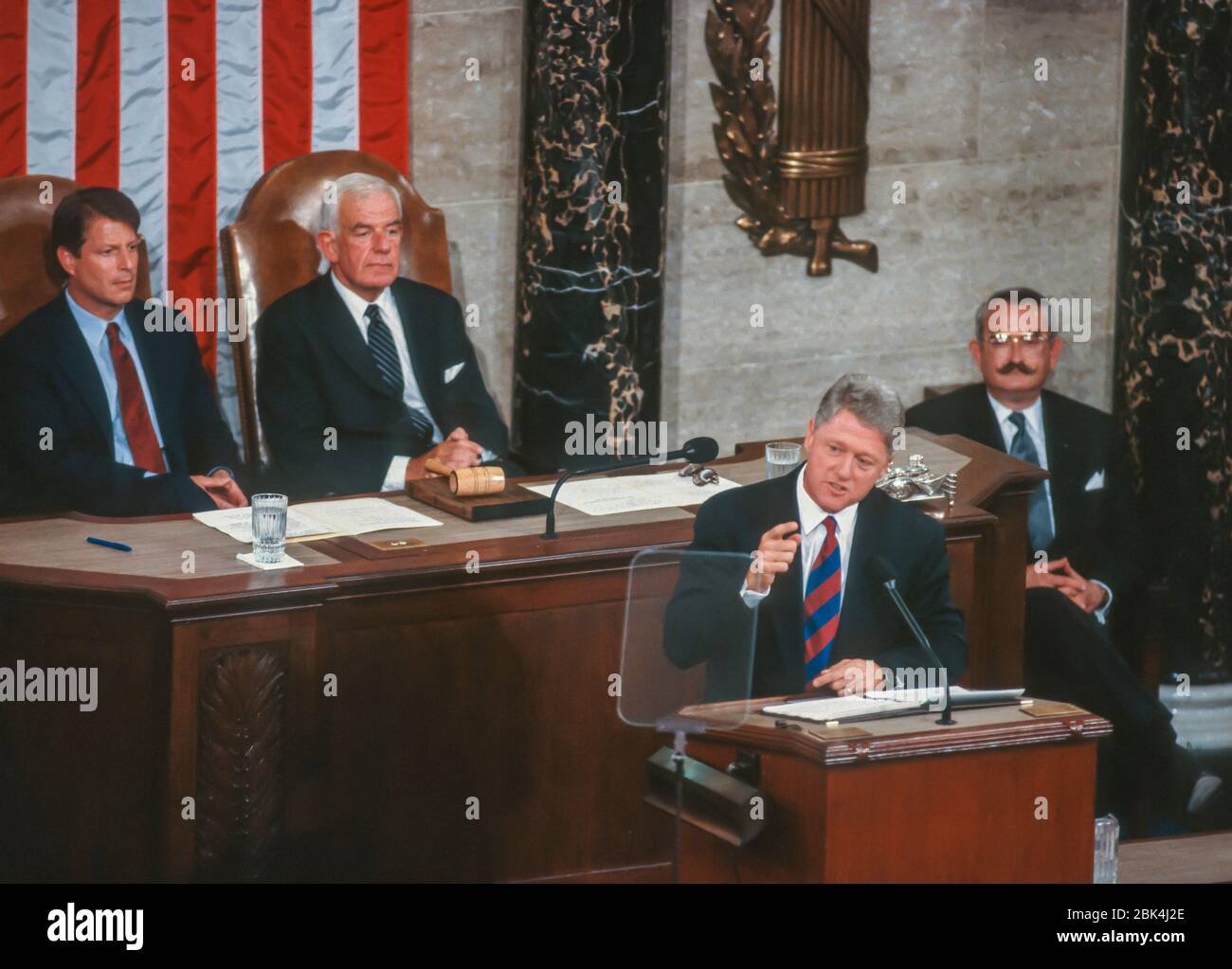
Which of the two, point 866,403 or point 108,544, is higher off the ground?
point 866,403

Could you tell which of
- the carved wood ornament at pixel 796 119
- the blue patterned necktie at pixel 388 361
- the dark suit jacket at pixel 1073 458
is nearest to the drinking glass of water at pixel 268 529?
the blue patterned necktie at pixel 388 361

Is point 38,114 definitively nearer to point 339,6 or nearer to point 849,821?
point 339,6

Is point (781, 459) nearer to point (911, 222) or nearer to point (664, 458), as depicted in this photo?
point (664, 458)

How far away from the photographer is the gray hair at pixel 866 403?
4.44 m

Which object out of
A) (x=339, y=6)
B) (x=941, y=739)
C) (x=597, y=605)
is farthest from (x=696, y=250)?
(x=941, y=739)

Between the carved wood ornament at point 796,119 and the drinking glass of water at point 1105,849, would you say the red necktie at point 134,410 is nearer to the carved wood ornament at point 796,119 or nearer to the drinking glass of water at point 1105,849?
the carved wood ornament at point 796,119

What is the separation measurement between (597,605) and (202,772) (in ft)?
3.70

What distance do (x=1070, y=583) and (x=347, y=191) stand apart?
260 cm

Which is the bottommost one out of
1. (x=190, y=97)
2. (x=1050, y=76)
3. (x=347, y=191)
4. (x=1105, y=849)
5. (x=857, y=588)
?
(x=1105, y=849)

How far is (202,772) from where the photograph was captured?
4.61 metres

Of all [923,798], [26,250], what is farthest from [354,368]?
[923,798]

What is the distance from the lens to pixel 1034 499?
6664 millimetres

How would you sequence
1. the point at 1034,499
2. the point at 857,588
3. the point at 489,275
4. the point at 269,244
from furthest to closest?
the point at 489,275 → the point at 1034,499 → the point at 269,244 → the point at 857,588

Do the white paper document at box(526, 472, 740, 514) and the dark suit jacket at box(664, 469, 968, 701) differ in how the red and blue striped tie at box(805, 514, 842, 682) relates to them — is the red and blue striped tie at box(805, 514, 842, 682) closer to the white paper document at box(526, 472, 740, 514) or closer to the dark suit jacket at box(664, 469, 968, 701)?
the dark suit jacket at box(664, 469, 968, 701)
